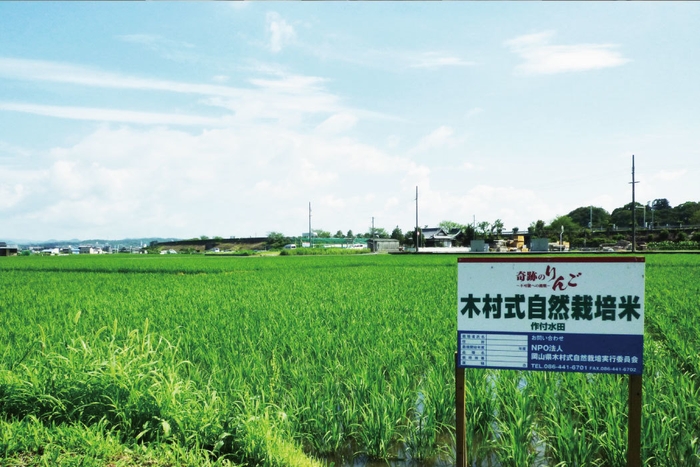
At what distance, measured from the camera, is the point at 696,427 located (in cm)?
315

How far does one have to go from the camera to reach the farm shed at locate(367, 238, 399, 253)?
54.4m

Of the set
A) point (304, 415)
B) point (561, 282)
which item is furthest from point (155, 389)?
point (561, 282)

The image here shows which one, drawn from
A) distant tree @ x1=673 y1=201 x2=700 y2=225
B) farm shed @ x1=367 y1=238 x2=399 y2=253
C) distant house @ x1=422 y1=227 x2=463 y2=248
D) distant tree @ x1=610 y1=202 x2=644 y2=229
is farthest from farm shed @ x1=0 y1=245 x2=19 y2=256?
distant tree @ x1=673 y1=201 x2=700 y2=225

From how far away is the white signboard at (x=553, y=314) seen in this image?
238 centimetres

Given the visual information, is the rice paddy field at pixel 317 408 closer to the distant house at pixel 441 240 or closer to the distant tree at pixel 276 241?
the distant house at pixel 441 240

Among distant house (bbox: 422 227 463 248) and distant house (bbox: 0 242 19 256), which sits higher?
distant house (bbox: 422 227 463 248)

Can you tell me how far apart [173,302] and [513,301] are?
7.38 meters

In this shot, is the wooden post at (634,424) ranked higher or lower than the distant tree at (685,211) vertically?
lower

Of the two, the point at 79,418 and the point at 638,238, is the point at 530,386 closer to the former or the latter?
the point at 79,418

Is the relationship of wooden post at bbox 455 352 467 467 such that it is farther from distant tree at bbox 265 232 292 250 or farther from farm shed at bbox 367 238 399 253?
distant tree at bbox 265 232 292 250

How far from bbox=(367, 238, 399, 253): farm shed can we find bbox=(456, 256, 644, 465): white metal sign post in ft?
165

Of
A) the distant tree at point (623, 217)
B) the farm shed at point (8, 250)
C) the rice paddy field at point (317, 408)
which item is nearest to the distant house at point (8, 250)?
the farm shed at point (8, 250)

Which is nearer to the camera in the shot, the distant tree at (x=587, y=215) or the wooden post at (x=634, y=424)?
the wooden post at (x=634, y=424)

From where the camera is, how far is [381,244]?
189ft
